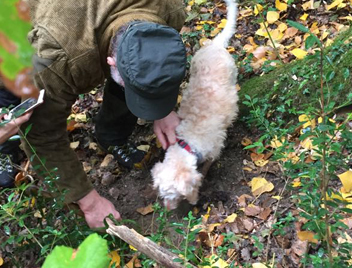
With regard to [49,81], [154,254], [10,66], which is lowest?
[154,254]

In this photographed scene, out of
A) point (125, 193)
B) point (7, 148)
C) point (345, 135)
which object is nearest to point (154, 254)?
point (345, 135)

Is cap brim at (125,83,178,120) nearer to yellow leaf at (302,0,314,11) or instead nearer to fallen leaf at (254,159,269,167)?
fallen leaf at (254,159,269,167)

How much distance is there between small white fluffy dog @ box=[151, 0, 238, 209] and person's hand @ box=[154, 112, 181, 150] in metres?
0.04

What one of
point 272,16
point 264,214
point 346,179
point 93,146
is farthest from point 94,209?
point 272,16

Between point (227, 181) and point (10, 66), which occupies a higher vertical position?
point (10, 66)

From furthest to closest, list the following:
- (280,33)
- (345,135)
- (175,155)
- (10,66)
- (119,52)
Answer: (280,33) < (175,155) < (119,52) < (345,135) < (10,66)

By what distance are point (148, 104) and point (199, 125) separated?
2.42 feet

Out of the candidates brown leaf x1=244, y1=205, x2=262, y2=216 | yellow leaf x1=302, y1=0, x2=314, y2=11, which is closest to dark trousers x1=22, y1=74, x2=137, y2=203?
brown leaf x1=244, y1=205, x2=262, y2=216

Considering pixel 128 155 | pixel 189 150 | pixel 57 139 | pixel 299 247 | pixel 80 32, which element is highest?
pixel 80 32

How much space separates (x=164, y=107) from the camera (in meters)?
2.45

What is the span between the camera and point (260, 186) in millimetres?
2836

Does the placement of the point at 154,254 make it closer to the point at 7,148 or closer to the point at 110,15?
the point at 110,15

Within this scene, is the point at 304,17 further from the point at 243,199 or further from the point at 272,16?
the point at 243,199

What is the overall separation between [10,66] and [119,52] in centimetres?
197
